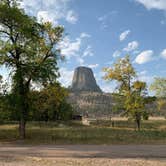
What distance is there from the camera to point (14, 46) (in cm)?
2509

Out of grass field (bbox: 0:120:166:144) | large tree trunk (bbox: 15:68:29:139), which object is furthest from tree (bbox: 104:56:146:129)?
large tree trunk (bbox: 15:68:29:139)

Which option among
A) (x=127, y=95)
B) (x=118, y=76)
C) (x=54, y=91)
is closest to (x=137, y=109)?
(x=127, y=95)

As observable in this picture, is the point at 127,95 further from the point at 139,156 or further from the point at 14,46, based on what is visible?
the point at 139,156

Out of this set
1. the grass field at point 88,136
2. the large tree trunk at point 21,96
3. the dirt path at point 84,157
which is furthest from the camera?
the large tree trunk at point 21,96

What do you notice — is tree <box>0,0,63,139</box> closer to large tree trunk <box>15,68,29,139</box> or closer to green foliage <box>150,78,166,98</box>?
large tree trunk <box>15,68,29,139</box>

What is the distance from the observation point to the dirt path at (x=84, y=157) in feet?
49.2

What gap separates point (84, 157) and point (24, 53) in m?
13.3

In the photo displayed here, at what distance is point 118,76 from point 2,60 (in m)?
18.9

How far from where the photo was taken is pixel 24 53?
2638cm

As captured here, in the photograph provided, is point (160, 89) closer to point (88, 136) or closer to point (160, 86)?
point (160, 86)

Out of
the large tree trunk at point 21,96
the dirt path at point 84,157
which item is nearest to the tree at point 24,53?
the large tree trunk at point 21,96

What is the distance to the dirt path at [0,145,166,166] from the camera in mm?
14984

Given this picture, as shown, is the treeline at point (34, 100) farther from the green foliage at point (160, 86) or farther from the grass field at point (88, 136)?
the green foliage at point (160, 86)

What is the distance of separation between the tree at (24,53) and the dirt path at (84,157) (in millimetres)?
8387
